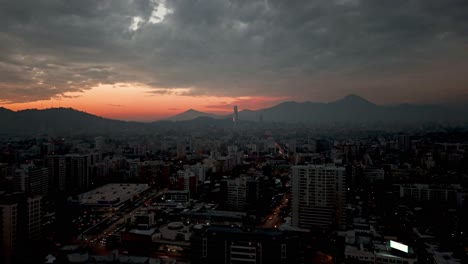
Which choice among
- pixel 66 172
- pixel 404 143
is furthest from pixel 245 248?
pixel 404 143

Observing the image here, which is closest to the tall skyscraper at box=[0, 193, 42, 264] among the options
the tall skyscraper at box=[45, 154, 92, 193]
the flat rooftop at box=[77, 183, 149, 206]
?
the flat rooftop at box=[77, 183, 149, 206]

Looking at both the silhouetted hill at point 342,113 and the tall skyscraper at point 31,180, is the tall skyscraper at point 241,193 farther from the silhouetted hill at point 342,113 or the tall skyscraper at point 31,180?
the silhouetted hill at point 342,113

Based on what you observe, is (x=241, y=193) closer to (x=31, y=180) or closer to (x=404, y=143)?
(x=31, y=180)

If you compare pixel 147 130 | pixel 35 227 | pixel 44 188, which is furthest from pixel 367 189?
pixel 147 130

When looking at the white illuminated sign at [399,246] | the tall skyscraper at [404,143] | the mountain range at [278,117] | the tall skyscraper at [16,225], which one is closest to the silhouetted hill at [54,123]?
the mountain range at [278,117]

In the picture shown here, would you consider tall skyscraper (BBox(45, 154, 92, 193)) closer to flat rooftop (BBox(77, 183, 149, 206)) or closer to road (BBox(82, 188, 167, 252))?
flat rooftop (BBox(77, 183, 149, 206))

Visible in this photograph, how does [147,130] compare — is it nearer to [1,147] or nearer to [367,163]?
[1,147]
